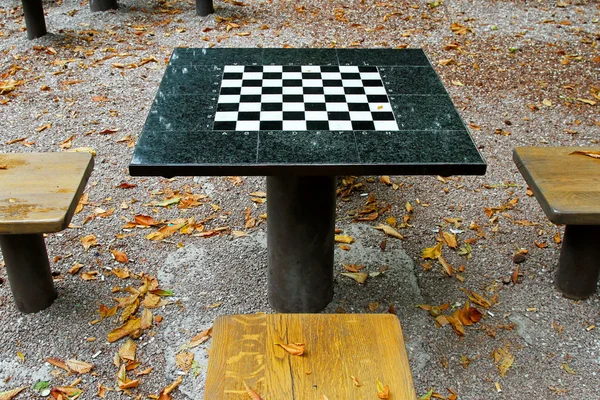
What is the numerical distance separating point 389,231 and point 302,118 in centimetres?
117

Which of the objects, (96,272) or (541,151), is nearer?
(541,151)

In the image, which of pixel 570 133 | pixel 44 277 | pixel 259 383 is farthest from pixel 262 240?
pixel 570 133

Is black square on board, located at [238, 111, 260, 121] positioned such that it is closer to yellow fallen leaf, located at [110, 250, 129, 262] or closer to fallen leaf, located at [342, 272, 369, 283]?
fallen leaf, located at [342, 272, 369, 283]

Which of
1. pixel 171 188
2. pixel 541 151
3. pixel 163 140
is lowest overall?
pixel 171 188

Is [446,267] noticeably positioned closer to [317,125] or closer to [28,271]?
[317,125]

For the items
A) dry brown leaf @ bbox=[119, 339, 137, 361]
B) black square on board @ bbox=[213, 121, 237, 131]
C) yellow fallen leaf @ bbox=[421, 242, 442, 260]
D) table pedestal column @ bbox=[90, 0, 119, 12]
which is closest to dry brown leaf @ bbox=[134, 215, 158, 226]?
dry brown leaf @ bbox=[119, 339, 137, 361]

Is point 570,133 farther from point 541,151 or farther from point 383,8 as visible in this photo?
point 383,8

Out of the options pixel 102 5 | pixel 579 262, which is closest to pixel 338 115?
pixel 579 262

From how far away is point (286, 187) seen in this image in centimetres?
246

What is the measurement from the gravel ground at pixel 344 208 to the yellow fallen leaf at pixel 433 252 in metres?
0.04

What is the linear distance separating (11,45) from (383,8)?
354 cm

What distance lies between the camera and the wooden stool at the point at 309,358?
5.44ft

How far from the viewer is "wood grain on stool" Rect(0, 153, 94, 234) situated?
2.36m

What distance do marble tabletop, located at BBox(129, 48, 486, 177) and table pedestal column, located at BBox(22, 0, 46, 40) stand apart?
3299 millimetres
